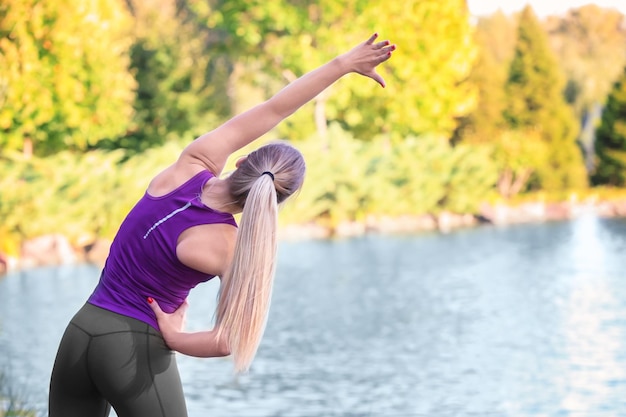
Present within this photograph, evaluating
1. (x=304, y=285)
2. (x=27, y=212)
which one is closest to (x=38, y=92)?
(x=27, y=212)

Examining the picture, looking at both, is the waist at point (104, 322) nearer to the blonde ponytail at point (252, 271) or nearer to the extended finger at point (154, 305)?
the extended finger at point (154, 305)

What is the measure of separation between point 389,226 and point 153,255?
74.4 ft

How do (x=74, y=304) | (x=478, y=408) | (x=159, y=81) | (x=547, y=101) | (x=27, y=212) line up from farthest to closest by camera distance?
(x=547, y=101) → (x=159, y=81) → (x=27, y=212) → (x=74, y=304) → (x=478, y=408)

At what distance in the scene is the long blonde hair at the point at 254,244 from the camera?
2.53 m

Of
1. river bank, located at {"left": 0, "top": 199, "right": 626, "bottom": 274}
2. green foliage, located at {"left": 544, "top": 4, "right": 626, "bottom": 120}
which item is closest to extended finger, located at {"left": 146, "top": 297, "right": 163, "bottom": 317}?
river bank, located at {"left": 0, "top": 199, "right": 626, "bottom": 274}

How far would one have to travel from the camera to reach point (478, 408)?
300 inches

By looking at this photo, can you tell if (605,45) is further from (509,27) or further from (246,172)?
(246,172)

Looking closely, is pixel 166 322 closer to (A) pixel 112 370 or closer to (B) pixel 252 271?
(A) pixel 112 370

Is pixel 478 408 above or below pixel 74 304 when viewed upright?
below

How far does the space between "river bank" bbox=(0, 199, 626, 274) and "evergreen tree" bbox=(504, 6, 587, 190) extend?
113 cm

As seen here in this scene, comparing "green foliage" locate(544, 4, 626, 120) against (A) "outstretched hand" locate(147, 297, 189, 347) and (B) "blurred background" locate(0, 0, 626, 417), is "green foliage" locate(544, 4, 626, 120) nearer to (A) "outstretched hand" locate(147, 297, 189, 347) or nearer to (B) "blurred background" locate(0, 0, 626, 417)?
(B) "blurred background" locate(0, 0, 626, 417)

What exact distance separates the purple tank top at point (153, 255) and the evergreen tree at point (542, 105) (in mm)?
29634

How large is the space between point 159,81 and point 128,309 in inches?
887

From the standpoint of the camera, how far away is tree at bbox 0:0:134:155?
1906 centimetres
